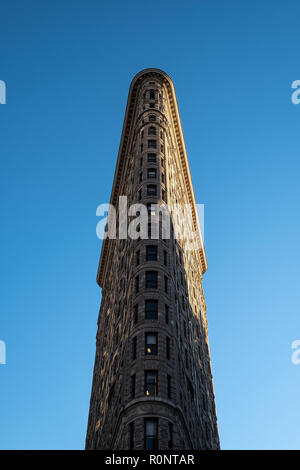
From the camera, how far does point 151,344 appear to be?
49250 millimetres

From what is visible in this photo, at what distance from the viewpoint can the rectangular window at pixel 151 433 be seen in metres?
40.2

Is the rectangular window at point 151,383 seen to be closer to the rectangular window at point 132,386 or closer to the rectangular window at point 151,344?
the rectangular window at point 132,386

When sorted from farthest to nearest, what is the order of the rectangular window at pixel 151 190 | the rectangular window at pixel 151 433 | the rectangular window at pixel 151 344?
the rectangular window at pixel 151 190 < the rectangular window at pixel 151 344 < the rectangular window at pixel 151 433

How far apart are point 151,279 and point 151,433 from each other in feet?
60.4

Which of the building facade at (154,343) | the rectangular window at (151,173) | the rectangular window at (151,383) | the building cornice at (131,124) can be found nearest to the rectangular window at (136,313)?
the building facade at (154,343)

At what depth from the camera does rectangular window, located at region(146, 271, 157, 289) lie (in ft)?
181

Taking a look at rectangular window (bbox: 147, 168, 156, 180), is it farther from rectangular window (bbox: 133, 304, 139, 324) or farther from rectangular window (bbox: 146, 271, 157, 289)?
rectangular window (bbox: 133, 304, 139, 324)

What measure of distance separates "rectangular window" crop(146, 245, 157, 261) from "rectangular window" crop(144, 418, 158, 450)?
2048cm

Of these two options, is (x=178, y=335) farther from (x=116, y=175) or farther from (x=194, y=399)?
(x=116, y=175)

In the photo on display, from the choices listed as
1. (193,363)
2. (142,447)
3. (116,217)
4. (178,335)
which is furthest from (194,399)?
(116,217)

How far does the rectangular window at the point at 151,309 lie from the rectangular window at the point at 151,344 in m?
2.27

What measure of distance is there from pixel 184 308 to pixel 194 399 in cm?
1106

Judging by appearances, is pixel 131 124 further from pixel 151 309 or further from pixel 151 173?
pixel 151 309

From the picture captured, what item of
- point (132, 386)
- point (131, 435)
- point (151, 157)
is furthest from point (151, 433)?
point (151, 157)
